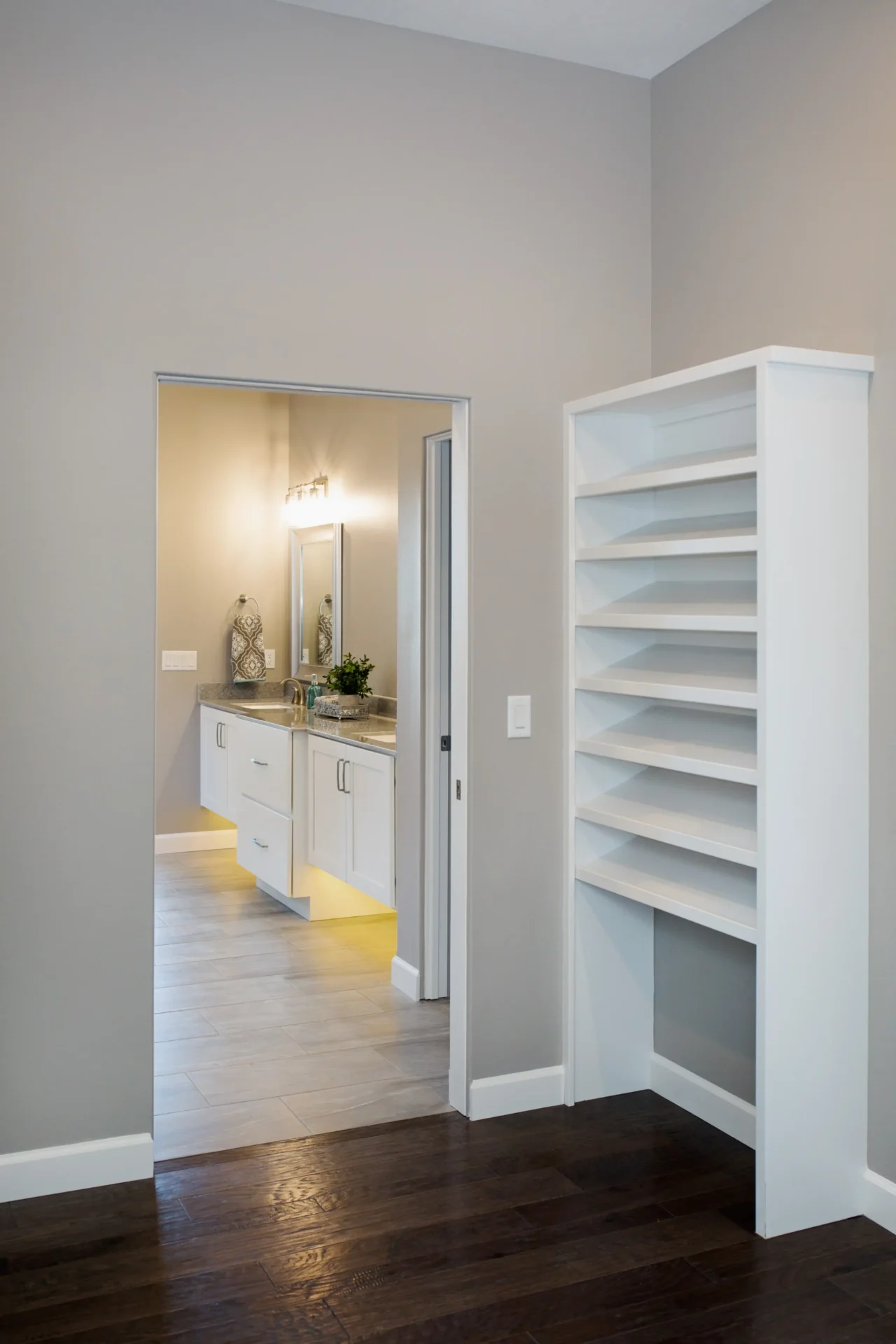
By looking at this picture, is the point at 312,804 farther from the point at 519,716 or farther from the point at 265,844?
the point at 519,716

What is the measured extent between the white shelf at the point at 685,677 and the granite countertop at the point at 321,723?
142 centimetres

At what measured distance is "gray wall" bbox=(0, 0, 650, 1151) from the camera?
2.88 meters

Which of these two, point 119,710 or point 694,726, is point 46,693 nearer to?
point 119,710

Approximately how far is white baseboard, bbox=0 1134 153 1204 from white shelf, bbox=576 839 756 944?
1.41 m

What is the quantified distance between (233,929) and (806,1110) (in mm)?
3234

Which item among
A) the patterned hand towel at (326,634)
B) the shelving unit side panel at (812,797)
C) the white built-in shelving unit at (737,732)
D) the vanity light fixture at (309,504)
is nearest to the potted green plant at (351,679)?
the patterned hand towel at (326,634)

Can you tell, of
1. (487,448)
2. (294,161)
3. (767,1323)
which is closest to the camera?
(767,1323)

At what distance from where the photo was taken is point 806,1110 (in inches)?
108

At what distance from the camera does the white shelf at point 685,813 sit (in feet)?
9.41

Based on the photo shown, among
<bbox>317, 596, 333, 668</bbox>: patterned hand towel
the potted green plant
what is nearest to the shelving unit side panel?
the potted green plant

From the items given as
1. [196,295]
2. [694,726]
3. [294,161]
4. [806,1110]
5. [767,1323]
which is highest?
[294,161]

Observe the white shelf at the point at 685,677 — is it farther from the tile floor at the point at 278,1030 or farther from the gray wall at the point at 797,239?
the tile floor at the point at 278,1030

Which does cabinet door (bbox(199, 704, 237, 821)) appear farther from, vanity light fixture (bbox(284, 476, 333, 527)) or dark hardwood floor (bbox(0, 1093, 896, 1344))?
dark hardwood floor (bbox(0, 1093, 896, 1344))

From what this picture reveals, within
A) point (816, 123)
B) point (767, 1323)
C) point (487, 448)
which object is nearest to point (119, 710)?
point (487, 448)
